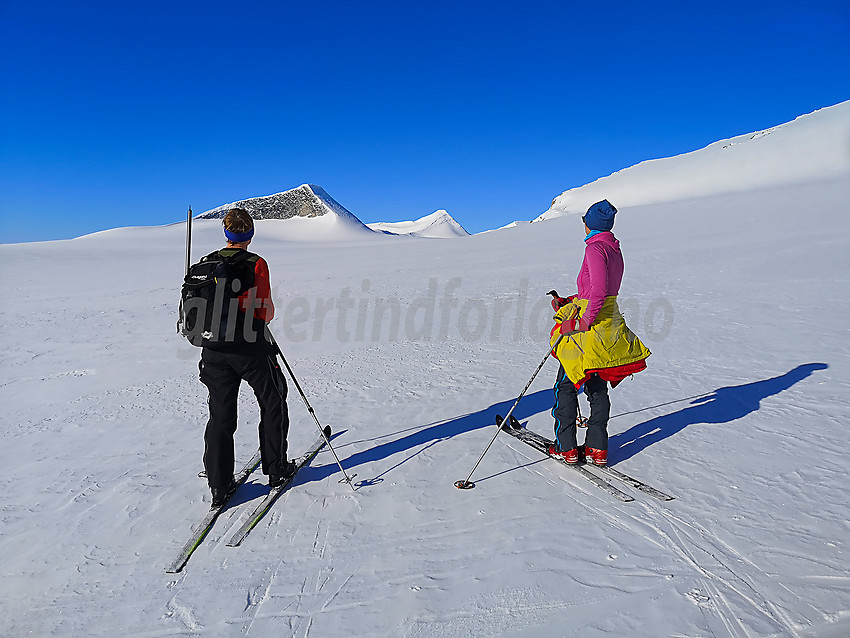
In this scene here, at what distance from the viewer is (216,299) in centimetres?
330

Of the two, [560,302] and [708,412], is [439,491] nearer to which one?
[560,302]

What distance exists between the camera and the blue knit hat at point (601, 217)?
377cm

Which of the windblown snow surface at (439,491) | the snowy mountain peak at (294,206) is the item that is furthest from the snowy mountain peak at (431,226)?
the windblown snow surface at (439,491)

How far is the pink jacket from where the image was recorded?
371cm

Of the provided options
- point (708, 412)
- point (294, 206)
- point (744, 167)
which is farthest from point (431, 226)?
point (708, 412)

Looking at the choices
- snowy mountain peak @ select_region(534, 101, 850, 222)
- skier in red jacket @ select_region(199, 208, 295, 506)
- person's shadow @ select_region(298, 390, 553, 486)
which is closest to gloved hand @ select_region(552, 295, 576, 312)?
person's shadow @ select_region(298, 390, 553, 486)

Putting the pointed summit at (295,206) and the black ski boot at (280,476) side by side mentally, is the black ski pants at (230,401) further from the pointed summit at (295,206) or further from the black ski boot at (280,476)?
the pointed summit at (295,206)

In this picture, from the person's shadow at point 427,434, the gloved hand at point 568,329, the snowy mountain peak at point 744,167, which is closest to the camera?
the gloved hand at point 568,329

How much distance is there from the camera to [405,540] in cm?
318

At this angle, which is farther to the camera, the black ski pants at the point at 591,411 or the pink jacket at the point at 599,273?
the black ski pants at the point at 591,411

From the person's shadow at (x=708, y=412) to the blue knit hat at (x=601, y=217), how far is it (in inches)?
73.0

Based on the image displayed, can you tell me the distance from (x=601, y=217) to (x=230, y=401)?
288 centimetres

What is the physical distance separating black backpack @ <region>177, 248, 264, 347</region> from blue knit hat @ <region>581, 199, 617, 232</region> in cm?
240

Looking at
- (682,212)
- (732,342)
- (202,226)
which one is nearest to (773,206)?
(682,212)
